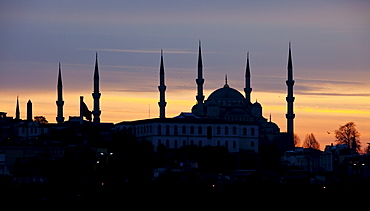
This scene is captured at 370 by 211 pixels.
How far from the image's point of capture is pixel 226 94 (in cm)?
17712

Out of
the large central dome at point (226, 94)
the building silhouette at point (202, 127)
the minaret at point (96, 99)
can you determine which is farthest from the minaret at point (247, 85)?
the minaret at point (96, 99)

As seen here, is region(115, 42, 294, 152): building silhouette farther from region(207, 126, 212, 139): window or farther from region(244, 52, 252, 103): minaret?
region(244, 52, 252, 103): minaret

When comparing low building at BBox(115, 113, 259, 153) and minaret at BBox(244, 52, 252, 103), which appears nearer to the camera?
low building at BBox(115, 113, 259, 153)

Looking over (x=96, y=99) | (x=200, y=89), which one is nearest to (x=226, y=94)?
(x=200, y=89)

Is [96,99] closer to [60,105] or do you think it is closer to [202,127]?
[60,105]

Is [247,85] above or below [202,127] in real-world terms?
above

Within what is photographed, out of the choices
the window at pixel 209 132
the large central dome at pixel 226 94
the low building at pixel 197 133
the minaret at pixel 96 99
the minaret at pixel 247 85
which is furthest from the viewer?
the minaret at pixel 247 85

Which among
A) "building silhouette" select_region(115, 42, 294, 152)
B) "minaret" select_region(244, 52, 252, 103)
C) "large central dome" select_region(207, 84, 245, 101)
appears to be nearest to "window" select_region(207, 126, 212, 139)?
"building silhouette" select_region(115, 42, 294, 152)

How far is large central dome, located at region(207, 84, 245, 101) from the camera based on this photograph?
580 feet

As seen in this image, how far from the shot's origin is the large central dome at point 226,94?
176750 millimetres

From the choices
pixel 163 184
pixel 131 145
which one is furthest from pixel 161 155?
pixel 163 184

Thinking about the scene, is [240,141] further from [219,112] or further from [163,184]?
[163,184]

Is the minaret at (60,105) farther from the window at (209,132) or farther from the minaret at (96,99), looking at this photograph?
the window at (209,132)

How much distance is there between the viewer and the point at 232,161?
474 ft
